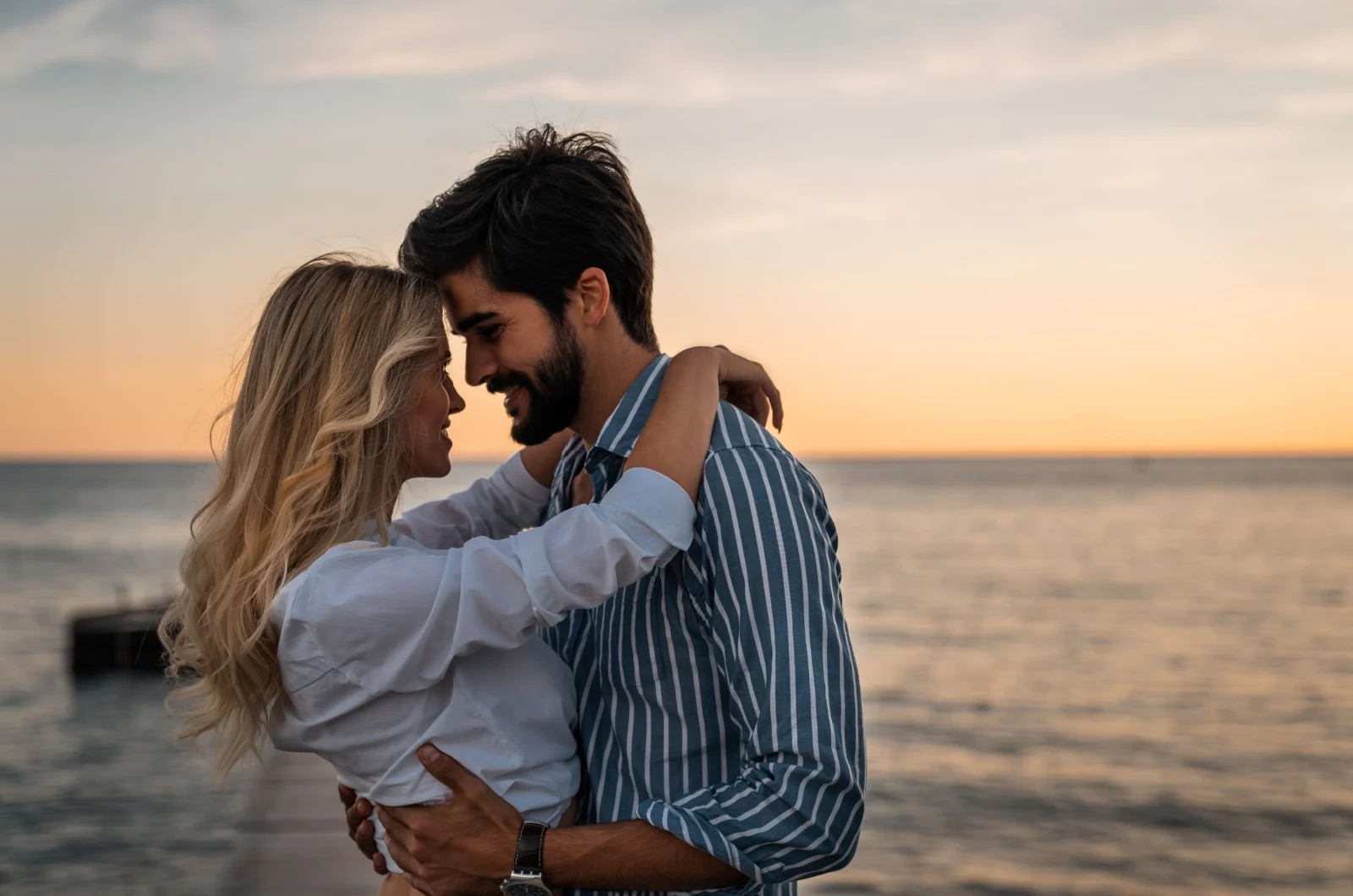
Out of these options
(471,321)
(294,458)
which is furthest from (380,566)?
(471,321)

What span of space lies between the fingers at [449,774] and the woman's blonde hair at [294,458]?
12.8 inches

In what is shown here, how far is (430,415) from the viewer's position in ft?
7.04

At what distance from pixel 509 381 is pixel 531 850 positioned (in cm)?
84

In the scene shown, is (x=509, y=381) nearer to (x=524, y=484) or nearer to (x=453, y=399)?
(x=453, y=399)

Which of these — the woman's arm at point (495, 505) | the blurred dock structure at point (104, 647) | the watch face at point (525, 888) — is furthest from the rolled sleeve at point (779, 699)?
the blurred dock structure at point (104, 647)

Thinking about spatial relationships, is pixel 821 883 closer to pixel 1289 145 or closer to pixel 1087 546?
pixel 1289 145

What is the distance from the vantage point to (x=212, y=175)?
61.8 ft

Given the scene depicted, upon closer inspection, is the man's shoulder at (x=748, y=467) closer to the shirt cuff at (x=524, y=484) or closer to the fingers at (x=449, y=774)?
the fingers at (x=449, y=774)

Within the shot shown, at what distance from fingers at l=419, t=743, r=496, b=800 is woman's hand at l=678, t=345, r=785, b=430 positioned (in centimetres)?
91

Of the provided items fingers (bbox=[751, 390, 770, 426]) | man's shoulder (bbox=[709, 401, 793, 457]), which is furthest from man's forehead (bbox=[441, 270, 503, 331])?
fingers (bbox=[751, 390, 770, 426])

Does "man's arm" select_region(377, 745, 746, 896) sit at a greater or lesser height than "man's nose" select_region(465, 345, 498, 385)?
lesser

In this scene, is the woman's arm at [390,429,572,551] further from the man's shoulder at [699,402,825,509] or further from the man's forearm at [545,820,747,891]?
the man's forearm at [545,820,747,891]

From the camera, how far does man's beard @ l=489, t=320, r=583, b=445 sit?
2.14m

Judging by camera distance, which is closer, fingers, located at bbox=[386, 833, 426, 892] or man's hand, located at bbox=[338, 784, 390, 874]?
fingers, located at bbox=[386, 833, 426, 892]
